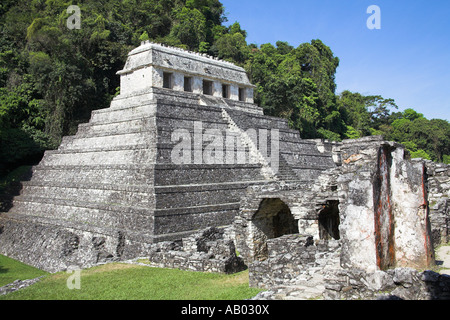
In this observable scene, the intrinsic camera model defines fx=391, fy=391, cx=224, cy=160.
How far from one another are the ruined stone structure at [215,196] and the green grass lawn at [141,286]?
1.99 feet

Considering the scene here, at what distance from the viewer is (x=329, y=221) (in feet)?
39.1

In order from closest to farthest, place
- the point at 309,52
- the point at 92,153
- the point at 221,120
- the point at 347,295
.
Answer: the point at 347,295, the point at 92,153, the point at 221,120, the point at 309,52

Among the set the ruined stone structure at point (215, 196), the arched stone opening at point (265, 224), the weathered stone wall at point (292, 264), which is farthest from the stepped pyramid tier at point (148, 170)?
the weathered stone wall at point (292, 264)

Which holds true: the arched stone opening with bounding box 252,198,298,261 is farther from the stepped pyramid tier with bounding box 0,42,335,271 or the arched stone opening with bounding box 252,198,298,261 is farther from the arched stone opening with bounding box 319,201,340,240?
the stepped pyramid tier with bounding box 0,42,335,271

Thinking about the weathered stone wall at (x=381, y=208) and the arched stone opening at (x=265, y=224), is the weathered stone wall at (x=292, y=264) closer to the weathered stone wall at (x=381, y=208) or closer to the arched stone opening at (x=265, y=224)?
the weathered stone wall at (x=381, y=208)

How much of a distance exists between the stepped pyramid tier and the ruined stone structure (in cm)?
7

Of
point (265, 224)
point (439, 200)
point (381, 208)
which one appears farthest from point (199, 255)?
point (439, 200)

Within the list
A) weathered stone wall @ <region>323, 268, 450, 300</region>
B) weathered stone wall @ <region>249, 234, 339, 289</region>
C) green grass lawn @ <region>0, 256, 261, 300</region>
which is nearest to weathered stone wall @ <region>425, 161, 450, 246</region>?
weathered stone wall @ <region>249, 234, 339, 289</region>

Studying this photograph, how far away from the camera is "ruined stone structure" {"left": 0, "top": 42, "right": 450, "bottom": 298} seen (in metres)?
7.34

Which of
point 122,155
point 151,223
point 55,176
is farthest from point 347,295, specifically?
point 55,176

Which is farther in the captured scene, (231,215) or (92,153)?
(92,153)

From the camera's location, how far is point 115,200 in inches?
600

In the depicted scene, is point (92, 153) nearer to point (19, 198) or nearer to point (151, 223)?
point (19, 198)
